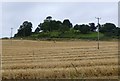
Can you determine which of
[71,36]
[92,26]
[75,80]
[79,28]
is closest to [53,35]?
[71,36]

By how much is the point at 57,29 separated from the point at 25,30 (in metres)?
13.1

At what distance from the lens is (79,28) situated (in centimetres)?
13138

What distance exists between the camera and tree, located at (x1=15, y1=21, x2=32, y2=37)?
447 ft

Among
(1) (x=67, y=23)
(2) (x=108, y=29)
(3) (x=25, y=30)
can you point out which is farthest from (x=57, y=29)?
(2) (x=108, y=29)

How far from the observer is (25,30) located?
13688cm

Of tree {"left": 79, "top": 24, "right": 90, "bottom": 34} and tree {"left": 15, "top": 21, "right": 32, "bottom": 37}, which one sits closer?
tree {"left": 79, "top": 24, "right": 90, "bottom": 34}

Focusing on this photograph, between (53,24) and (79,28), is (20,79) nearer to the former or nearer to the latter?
(79,28)

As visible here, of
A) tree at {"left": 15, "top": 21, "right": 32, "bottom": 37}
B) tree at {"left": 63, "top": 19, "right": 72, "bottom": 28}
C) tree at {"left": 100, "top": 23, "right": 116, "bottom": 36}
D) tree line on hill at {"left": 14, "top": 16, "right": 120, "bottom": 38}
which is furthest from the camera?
tree at {"left": 63, "top": 19, "right": 72, "bottom": 28}

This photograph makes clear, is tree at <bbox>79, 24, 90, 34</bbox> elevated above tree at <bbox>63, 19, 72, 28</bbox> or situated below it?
below

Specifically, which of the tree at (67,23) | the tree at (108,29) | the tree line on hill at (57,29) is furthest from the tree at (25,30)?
the tree at (108,29)

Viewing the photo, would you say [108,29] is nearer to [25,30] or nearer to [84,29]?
[84,29]

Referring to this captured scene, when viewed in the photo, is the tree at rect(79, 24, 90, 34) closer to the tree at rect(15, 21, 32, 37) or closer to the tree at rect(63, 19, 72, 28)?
the tree at rect(63, 19, 72, 28)

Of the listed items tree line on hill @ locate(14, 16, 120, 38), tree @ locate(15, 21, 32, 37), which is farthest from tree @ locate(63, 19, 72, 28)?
tree @ locate(15, 21, 32, 37)

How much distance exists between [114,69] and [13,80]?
17.7ft
